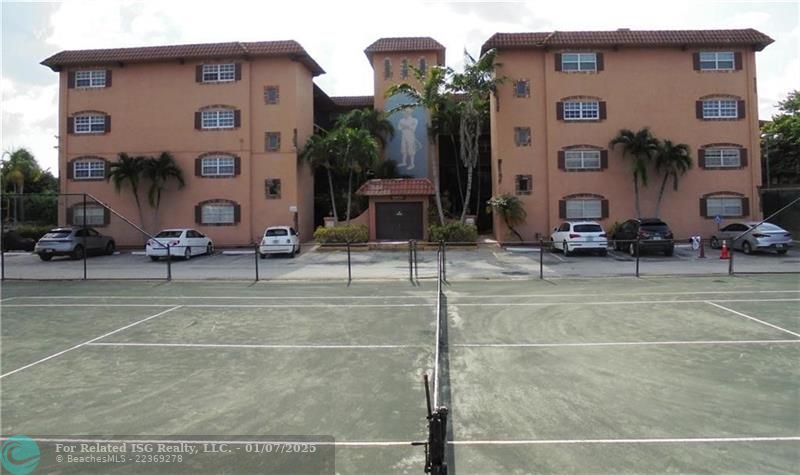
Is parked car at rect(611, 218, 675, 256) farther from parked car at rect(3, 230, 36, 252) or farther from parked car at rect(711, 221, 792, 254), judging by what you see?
parked car at rect(3, 230, 36, 252)

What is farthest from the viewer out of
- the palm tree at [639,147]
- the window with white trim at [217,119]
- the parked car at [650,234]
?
the window with white trim at [217,119]

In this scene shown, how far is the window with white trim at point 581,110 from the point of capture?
30547 mm

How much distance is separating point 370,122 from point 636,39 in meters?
16.5

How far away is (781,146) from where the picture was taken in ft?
130

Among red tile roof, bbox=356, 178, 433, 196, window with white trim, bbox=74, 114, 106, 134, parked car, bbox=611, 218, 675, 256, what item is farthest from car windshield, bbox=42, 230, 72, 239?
parked car, bbox=611, 218, 675, 256

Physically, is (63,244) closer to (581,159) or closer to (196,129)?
(196,129)

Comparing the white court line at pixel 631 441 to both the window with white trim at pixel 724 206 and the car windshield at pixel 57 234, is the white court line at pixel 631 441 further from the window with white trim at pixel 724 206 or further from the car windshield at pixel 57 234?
the window with white trim at pixel 724 206

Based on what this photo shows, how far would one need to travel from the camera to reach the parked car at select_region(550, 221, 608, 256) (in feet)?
81.5

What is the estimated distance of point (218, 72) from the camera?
32.1 meters

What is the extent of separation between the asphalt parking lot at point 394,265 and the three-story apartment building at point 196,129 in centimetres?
382

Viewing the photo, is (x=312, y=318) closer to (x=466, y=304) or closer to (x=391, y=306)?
(x=391, y=306)

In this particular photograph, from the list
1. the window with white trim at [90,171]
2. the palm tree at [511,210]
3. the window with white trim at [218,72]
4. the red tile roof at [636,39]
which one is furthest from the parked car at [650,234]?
the window with white trim at [90,171]

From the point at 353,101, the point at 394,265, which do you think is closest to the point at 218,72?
the point at 353,101

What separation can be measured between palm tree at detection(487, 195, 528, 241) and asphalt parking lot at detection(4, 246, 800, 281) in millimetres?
1761
